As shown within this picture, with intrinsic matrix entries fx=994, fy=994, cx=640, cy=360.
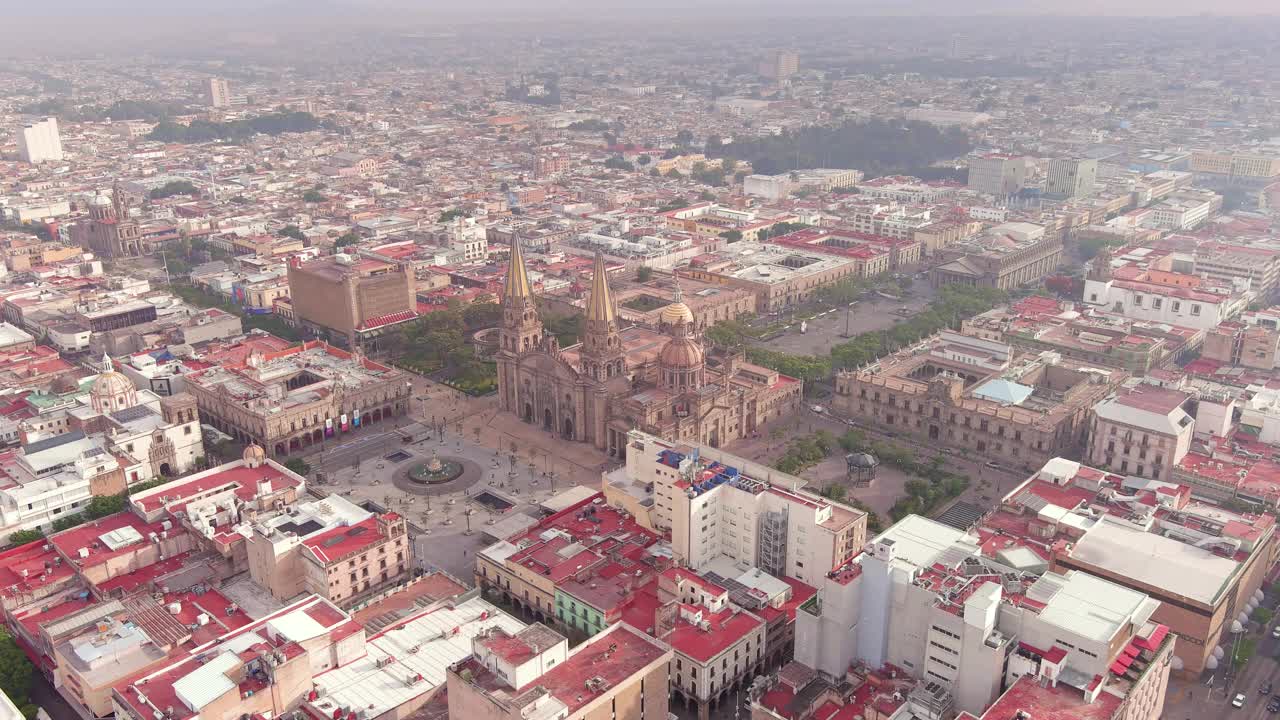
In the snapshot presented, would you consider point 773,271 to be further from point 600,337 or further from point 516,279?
point 600,337

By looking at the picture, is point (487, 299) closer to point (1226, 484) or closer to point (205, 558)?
point (205, 558)

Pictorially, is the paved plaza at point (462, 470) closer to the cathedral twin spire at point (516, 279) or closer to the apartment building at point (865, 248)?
the cathedral twin spire at point (516, 279)

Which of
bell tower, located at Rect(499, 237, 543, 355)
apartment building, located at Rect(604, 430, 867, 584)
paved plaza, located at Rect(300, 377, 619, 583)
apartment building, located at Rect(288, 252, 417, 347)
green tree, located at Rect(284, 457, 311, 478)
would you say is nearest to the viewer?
apartment building, located at Rect(604, 430, 867, 584)

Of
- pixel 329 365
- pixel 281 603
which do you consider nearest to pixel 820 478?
pixel 281 603

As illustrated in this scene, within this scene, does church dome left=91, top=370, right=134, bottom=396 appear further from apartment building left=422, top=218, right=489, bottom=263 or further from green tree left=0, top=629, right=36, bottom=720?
apartment building left=422, top=218, right=489, bottom=263

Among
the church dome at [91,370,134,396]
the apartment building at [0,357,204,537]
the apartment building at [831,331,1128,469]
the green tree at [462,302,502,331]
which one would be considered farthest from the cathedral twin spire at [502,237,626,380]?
the church dome at [91,370,134,396]
